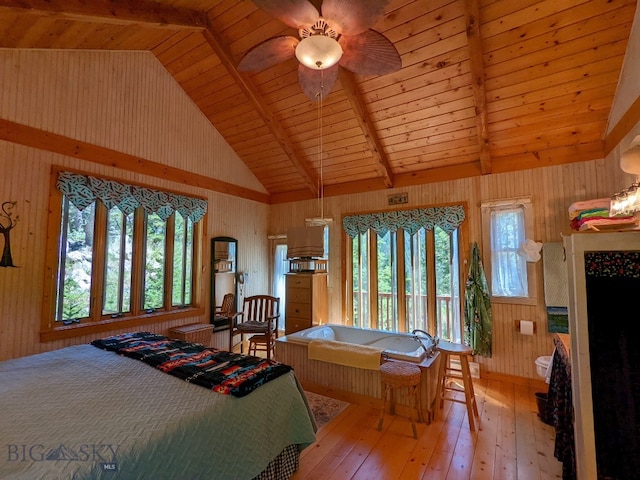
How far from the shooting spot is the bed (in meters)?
1.14

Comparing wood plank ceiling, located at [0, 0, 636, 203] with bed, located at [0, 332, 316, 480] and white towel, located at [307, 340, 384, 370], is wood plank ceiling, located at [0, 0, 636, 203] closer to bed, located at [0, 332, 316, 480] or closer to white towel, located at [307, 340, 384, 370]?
white towel, located at [307, 340, 384, 370]

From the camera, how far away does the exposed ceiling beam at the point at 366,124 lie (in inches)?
131

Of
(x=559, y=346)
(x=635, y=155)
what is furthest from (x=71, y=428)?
(x=635, y=155)

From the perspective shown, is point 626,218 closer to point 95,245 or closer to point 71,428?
point 71,428

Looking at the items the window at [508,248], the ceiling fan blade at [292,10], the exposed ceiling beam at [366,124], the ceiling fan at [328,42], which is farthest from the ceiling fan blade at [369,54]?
the window at [508,248]

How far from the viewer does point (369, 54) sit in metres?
2.06

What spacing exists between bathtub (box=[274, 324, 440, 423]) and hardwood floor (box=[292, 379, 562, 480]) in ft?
0.45

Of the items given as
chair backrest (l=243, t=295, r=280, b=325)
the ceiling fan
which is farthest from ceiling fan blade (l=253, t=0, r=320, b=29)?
chair backrest (l=243, t=295, r=280, b=325)

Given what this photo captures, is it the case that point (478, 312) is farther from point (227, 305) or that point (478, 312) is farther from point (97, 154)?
point (97, 154)

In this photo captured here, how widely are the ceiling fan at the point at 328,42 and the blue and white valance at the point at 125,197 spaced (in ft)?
7.22

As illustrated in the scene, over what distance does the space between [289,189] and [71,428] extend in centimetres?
458

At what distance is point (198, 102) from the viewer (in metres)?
4.39

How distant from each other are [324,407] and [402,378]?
93 cm

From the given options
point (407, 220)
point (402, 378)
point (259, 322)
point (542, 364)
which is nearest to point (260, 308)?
point (259, 322)
